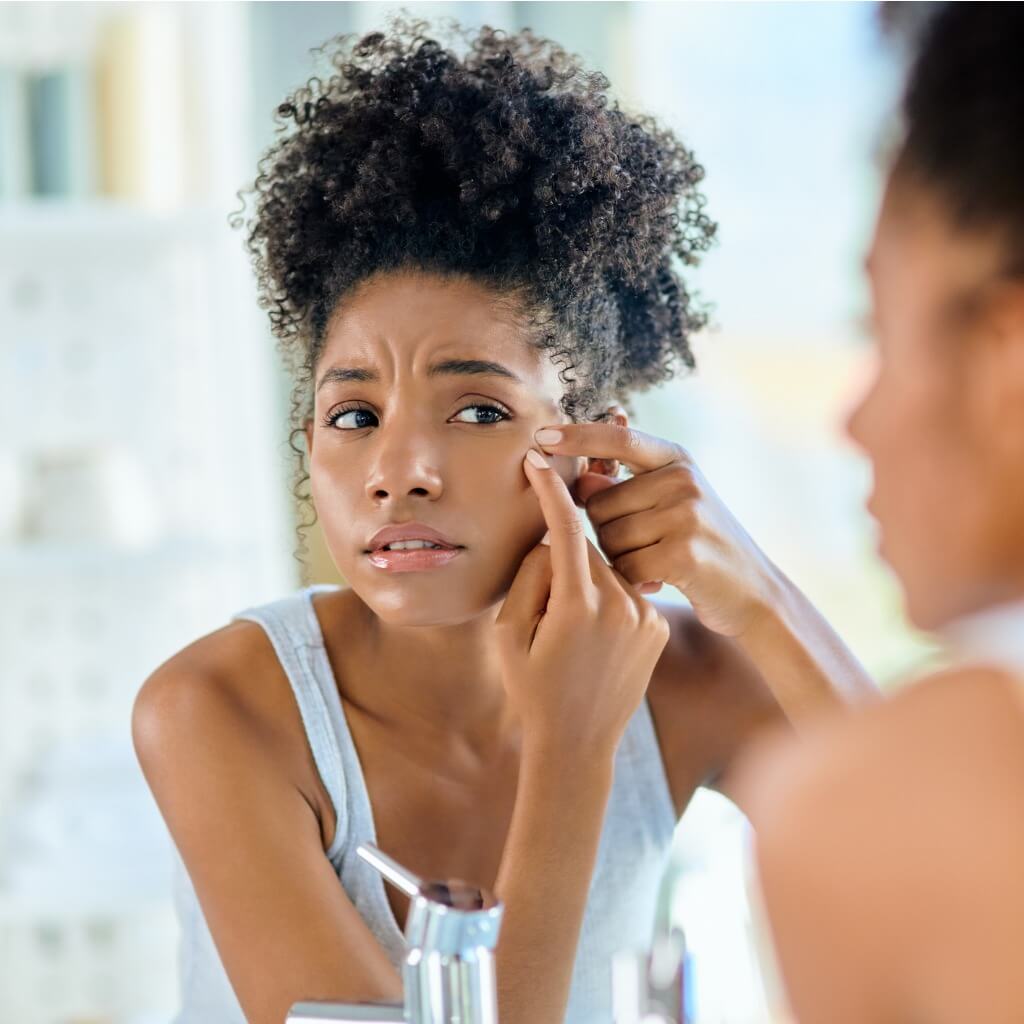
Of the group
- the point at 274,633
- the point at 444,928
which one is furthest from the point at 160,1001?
the point at 444,928

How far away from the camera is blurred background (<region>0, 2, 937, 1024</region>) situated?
6.07ft

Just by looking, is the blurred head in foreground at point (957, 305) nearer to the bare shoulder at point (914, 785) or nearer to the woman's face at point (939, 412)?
Answer: the woman's face at point (939, 412)

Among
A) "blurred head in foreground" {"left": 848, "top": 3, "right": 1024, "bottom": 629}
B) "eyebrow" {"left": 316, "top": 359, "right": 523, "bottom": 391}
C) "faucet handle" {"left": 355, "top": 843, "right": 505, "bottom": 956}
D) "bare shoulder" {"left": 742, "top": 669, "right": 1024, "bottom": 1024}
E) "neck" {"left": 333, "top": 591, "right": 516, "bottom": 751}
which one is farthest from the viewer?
"neck" {"left": 333, "top": 591, "right": 516, "bottom": 751}

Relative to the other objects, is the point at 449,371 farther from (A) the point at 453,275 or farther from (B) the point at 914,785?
(B) the point at 914,785

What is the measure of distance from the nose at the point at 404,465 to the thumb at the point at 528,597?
3.3 inches

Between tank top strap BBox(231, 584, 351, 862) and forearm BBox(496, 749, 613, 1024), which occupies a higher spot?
tank top strap BBox(231, 584, 351, 862)

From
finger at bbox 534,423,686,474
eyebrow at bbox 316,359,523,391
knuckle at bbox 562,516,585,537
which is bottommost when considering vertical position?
knuckle at bbox 562,516,585,537

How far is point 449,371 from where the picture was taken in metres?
0.96

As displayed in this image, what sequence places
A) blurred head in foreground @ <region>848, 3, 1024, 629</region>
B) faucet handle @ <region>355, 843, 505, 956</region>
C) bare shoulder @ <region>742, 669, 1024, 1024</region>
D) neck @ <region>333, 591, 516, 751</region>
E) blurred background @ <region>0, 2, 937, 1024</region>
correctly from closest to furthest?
bare shoulder @ <region>742, 669, 1024, 1024</region>
blurred head in foreground @ <region>848, 3, 1024, 629</region>
faucet handle @ <region>355, 843, 505, 956</region>
neck @ <region>333, 591, 516, 751</region>
blurred background @ <region>0, 2, 937, 1024</region>

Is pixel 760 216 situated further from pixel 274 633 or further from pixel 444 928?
pixel 444 928

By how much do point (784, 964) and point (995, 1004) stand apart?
7 cm

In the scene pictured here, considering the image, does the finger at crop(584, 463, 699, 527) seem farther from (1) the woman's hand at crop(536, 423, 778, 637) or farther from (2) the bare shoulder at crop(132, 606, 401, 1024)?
(2) the bare shoulder at crop(132, 606, 401, 1024)

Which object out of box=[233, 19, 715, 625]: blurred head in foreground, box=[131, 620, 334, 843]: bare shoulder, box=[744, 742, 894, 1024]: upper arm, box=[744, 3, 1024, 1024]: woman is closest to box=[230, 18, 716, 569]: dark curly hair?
box=[233, 19, 715, 625]: blurred head in foreground

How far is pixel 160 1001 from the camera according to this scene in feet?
6.48
